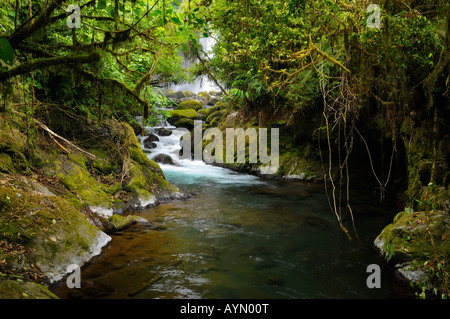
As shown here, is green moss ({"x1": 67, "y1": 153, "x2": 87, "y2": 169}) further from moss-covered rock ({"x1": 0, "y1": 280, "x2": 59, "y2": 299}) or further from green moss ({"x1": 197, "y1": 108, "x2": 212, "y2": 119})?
green moss ({"x1": 197, "y1": 108, "x2": 212, "y2": 119})

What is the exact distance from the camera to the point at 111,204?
647 cm

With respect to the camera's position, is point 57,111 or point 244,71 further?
point 244,71

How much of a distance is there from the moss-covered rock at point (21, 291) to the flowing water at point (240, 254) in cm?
64

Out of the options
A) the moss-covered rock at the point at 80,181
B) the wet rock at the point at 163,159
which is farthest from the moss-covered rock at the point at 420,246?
the wet rock at the point at 163,159

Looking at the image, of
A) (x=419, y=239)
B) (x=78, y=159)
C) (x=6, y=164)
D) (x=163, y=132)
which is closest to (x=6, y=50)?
(x=6, y=164)

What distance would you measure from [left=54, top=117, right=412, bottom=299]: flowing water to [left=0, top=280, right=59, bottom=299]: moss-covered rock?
2.10 ft

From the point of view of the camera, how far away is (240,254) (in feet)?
16.0

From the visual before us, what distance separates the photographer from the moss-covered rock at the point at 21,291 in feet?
8.39

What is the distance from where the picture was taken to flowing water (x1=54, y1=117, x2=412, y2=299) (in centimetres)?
381

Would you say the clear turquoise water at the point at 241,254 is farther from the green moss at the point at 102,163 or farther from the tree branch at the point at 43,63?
the tree branch at the point at 43,63

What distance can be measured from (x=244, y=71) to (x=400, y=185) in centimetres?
804

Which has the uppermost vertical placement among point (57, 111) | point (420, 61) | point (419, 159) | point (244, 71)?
point (244, 71)
